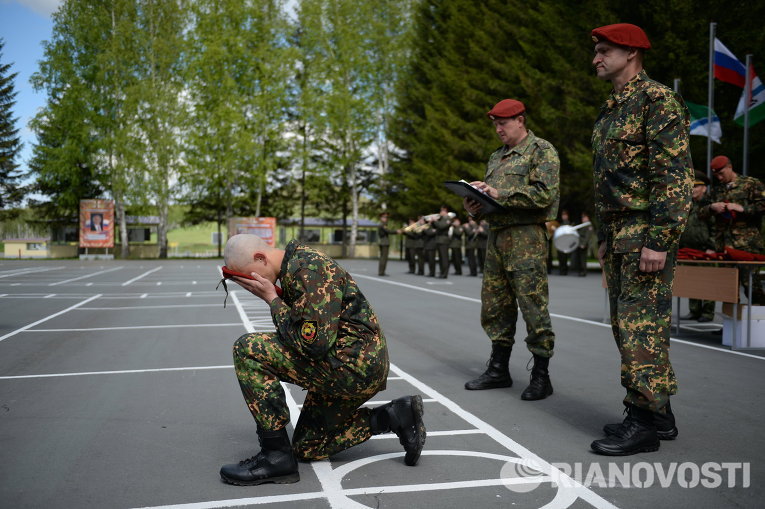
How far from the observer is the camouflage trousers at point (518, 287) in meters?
5.34

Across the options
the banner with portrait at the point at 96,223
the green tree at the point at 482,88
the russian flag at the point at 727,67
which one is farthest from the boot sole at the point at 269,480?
the banner with portrait at the point at 96,223

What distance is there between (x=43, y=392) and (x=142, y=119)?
4221 centimetres

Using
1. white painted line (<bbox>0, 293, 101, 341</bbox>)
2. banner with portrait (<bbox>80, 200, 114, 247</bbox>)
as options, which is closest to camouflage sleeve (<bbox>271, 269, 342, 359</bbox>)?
white painted line (<bbox>0, 293, 101, 341</bbox>)

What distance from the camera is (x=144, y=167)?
44.8 m

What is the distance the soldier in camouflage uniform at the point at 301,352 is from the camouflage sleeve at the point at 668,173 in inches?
66.9

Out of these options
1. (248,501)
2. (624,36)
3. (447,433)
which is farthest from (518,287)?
(248,501)

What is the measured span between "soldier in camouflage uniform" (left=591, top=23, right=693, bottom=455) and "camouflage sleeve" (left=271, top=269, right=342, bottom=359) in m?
1.75

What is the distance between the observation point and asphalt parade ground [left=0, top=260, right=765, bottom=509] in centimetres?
348

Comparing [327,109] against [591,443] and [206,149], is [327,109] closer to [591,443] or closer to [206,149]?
[206,149]

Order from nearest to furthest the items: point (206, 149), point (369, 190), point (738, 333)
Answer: point (738, 333) < point (206, 149) < point (369, 190)

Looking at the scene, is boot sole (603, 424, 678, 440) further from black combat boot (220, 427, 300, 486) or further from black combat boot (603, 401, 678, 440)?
black combat boot (220, 427, 300, 486)

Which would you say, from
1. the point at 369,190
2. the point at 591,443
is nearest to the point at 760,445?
the point at 591,443

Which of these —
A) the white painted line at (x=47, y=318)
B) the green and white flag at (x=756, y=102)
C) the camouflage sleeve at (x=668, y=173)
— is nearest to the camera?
the camouflage sleeve at (x=668, y=173)

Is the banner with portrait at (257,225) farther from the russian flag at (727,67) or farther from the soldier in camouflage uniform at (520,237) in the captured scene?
the soldier in camouflage uniform at (520,237)
